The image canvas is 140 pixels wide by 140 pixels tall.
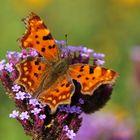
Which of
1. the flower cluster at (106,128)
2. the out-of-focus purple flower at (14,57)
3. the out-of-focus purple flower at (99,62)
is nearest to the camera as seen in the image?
the out-of-focus purple flower at (14,57)

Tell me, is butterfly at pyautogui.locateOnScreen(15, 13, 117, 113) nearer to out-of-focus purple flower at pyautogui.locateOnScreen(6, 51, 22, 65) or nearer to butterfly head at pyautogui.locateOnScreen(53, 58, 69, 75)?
butterfly head at pyautogui.locateOnScreen(53, 58, 69, 75)

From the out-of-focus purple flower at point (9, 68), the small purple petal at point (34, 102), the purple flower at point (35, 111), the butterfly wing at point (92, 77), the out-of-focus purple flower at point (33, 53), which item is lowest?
the purple flower at point (35, 111)

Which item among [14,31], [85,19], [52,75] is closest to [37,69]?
[52,75]

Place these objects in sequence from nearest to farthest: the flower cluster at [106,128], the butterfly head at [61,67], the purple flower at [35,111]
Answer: the purple flower at [35,111] < the butterfly head at [61,67] < the flower cluster at [106,128]

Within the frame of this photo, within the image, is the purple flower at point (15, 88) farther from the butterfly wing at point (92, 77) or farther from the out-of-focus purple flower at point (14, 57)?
the butterfly wing at point (92, 77)

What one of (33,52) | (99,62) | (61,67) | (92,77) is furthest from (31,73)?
(99,62)

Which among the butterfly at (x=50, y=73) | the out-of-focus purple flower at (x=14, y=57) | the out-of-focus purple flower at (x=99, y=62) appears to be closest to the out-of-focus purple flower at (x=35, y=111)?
the butterfly at (x=50, y=73)

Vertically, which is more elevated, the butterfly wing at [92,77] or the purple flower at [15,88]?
the butterfly wing at [92,77]

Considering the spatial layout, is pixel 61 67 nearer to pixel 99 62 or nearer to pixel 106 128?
pixel 99 62
